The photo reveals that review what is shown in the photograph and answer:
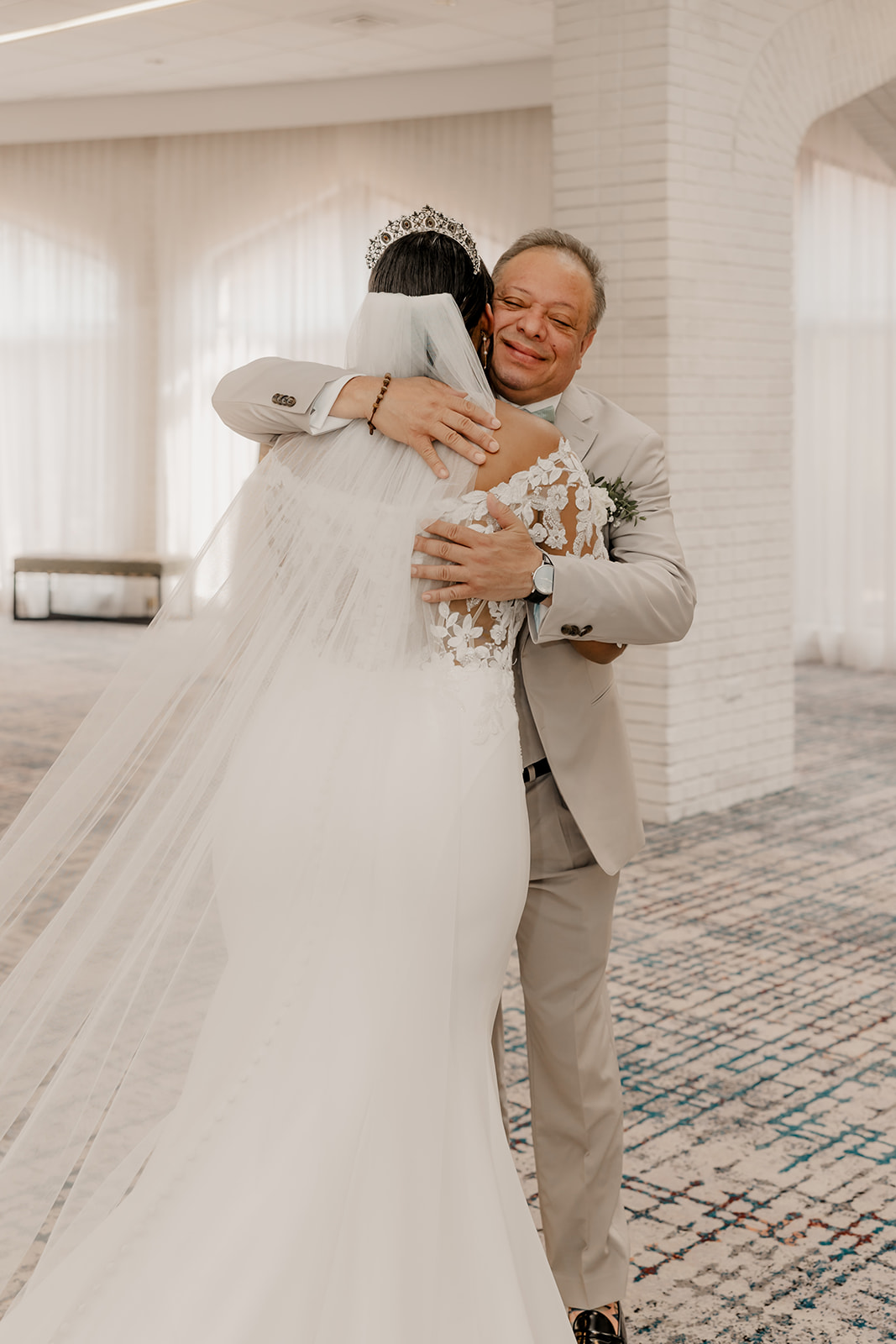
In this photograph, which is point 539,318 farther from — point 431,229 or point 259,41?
point 259,41

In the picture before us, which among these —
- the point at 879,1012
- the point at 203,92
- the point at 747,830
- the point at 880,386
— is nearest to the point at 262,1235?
the point at 879,1012

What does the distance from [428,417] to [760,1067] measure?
2220mm

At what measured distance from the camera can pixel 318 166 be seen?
1158 centimetres

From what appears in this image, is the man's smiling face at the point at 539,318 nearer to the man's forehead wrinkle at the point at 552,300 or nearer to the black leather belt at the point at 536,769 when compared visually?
the man's forehead wrinkle at the point at 552,300

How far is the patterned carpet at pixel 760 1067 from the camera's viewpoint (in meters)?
2.46

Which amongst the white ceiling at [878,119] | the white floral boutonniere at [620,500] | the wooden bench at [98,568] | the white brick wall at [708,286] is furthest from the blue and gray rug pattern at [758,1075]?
the wooden bench at [98,568]

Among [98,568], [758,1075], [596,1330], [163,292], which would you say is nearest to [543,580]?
[596,1330]

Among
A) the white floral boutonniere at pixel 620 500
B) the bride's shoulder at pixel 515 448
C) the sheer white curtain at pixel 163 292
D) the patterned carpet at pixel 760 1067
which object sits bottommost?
the patterned carpet at pixel 760 1067

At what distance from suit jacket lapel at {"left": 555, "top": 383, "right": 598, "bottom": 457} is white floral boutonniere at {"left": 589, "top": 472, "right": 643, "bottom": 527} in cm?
5

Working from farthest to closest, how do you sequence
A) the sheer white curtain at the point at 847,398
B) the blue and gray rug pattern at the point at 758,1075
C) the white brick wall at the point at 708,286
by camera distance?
the sheer white curtain at the point at 847,398 < the white brick wall at the point at 708,286 < the blue and gray rug pattern at the point at 758,1075

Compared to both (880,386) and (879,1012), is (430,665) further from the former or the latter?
(880,386)

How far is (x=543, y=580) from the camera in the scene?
6.05ft

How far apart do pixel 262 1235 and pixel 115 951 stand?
39 cm

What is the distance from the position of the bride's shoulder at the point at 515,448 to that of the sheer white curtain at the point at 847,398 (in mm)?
8767
